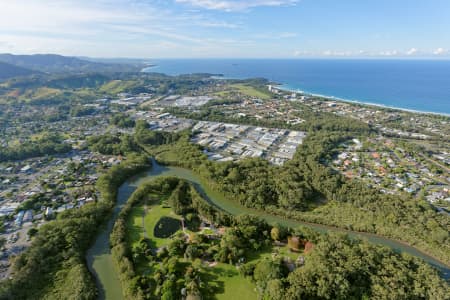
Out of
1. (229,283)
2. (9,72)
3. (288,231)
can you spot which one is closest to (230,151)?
(288,231)

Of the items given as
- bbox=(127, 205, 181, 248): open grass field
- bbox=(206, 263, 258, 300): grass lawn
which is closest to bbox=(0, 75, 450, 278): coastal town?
bbox=(127, 205, 181, 248): open grass field

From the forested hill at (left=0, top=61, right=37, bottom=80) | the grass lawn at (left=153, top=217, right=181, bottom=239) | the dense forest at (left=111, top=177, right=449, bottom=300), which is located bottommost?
the grass lawn at (left=153, top=217, right=181, bottom=239)

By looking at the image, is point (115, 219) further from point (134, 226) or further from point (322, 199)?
point (322, 199)

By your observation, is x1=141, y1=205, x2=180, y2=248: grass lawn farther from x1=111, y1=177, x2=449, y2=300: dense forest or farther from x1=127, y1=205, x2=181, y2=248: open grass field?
x1=111, y1=177, x2=449, y2=300: dense forest

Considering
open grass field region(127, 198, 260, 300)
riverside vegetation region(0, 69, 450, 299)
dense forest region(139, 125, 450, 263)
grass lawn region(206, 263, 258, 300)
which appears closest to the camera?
riverside vegetation region(0, 69, 450, 299)

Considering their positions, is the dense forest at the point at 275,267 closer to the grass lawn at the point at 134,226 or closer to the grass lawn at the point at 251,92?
the grass lawn at the point at 134,226
